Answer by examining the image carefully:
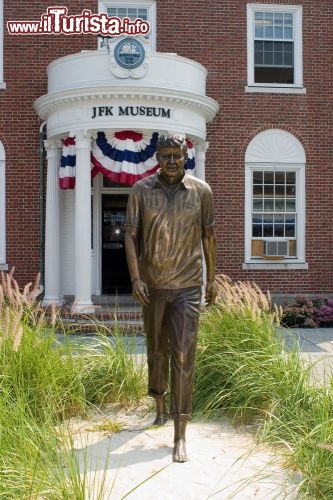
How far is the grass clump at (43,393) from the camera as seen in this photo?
3.69m

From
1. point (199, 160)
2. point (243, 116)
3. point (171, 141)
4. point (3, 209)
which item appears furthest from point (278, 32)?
point (171, 141)

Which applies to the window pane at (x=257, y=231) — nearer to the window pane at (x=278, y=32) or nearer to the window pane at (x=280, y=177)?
the window pane at (x=280, y=177)

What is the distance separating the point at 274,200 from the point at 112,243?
411 cm

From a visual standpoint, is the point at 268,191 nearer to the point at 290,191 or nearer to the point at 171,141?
the point at 290,191

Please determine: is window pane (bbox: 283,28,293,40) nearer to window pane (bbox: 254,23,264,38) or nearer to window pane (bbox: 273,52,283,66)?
window pane (bbox: 273,52,283,66)

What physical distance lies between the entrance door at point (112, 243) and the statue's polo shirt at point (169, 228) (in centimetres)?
1040

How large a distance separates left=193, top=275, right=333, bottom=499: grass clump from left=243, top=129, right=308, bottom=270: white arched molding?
27.4 feet

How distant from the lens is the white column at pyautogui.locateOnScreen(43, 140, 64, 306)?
13695mm

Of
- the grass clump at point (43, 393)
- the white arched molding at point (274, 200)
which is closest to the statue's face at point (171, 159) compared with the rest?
the grass clump at point (43, 393)

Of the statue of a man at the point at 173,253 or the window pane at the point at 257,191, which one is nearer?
the statue of a man at the point at 173,253

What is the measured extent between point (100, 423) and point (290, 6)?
12.9 metres

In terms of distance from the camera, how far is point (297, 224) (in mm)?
15586

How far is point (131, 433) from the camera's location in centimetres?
560

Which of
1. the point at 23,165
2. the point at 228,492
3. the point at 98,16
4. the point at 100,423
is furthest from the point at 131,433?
the point at 98,16
